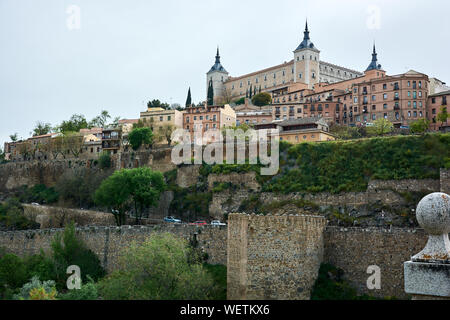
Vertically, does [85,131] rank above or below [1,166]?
above

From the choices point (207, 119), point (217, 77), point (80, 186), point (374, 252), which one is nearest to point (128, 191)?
point (80, 186)

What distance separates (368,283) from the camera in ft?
87.1

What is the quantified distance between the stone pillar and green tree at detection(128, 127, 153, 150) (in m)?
63.3

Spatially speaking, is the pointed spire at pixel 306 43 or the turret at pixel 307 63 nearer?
the turret at pixel 307 63

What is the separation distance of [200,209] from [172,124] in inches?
1214

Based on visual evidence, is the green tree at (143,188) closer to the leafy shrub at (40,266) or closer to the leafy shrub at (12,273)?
the leafy shrub at (40,266)

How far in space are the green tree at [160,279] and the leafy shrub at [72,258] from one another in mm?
7693

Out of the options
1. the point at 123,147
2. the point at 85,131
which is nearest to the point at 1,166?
the point at 85,131

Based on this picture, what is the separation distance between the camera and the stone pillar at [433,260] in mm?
10414

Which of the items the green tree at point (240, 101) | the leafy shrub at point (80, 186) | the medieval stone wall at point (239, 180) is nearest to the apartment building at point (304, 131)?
the medieval stone wall at point (239, 180)

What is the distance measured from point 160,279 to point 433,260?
19051 mm

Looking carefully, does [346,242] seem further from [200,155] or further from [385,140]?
[200,155]

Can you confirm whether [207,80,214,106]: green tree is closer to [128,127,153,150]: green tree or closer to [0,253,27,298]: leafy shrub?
[128,127,153,150]: green tree

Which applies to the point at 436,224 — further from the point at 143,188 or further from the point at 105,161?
the point at 105,161
